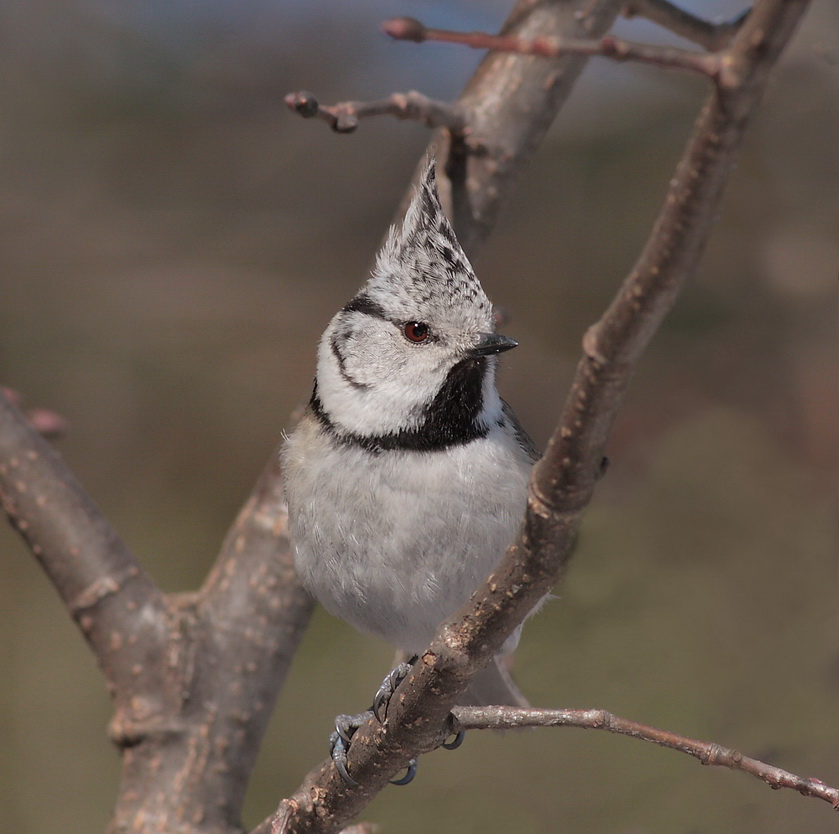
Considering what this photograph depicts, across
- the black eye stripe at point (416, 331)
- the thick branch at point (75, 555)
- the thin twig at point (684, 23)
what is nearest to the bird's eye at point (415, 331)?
the black eye stripe at point (416, 331)

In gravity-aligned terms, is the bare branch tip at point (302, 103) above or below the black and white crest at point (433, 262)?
above

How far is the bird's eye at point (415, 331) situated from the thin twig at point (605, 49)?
1.32 metres

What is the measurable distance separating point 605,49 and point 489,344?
1362 mm

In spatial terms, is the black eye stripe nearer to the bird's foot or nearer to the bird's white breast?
the bird's white breast

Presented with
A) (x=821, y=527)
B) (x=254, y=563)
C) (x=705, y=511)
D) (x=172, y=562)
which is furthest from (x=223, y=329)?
(x=821, y=527)

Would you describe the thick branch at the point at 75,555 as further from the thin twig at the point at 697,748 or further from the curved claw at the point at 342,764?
the thin twig at the point at 697,748

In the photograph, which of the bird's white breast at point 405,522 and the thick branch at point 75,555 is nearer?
the bird's white breast at point 405,522

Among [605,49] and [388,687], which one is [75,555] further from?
[605,49]

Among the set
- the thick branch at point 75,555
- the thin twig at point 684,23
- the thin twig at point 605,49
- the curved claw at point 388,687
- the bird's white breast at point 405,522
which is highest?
the thin twig at point 684,23

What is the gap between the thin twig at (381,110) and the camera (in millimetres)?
2123

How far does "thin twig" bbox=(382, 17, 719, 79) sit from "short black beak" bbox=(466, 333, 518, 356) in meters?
1.19

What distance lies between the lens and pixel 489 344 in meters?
2.27

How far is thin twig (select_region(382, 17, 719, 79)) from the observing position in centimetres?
88

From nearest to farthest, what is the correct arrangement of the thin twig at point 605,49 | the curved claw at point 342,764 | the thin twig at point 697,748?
the thin twig at point 605,49 → the thin twig at point 697,748 → the curved claw at point 342,764
